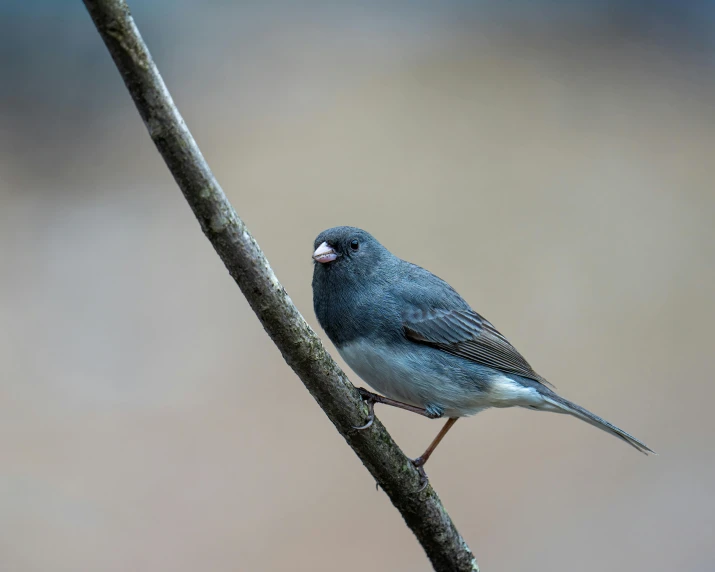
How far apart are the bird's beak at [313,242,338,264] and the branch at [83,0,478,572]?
0.57 meters

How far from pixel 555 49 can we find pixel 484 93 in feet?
2.49

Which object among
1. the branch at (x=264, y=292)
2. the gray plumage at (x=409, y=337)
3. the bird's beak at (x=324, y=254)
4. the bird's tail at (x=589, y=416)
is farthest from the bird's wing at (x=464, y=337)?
the branch at (x=264, y=292)

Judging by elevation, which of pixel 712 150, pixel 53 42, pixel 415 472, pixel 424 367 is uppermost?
pixel 53 42

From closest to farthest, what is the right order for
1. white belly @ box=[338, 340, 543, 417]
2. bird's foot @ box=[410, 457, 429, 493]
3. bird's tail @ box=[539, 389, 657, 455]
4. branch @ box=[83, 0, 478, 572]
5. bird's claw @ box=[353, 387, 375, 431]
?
branch @ box=[83, 0, 478, 572] → bird's claw @ box=[353, 387, 375, 431] → bird's foot @ box=[410, 457, 429, 493] → white belly @ box=[338, 340, 543, 417] → bird's tail @ box=[539, 389, 657, 455]

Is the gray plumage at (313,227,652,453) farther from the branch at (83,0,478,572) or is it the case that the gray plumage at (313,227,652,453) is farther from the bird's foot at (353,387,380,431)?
the branch at (83,0,478,572)

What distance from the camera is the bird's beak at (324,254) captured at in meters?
2.23

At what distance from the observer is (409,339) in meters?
2.26

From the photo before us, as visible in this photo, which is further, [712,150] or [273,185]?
[712,150]

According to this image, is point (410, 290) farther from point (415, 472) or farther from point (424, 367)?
point (415, 472)

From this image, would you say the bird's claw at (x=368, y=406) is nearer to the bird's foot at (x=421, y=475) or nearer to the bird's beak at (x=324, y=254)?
the bird's foot at (x=421, y=475)

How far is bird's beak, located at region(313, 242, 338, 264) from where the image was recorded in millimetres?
2227

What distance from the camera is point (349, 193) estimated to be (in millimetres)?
Answer: 4910

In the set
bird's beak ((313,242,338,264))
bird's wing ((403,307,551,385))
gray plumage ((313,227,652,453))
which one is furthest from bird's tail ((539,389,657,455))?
bird's beak ((313,242,338,264))

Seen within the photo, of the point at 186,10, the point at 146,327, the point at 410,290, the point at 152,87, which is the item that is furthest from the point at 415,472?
the point at 186,10
